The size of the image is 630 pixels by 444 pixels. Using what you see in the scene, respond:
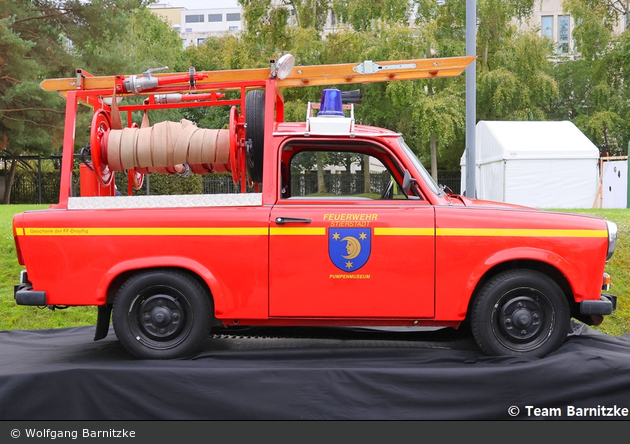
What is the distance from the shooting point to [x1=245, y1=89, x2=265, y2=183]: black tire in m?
5.22

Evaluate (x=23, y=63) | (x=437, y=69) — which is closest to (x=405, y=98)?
(x=23, y=63)

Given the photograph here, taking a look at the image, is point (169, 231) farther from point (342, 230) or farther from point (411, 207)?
point (411, 207)

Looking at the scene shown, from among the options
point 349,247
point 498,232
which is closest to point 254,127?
point 349,247

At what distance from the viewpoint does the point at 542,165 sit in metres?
20.0

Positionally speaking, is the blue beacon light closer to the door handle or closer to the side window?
the side window

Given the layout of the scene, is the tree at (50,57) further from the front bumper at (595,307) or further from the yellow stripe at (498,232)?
the front bumper at (595,307)

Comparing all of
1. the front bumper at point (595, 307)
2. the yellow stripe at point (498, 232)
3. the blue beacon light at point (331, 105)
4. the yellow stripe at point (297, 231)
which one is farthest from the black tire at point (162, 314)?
the front bumper at point (595, 307)

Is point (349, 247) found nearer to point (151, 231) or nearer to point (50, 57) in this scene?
point (151, 231)

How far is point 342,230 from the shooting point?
15.7 ft

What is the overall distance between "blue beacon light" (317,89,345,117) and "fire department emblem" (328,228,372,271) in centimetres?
103

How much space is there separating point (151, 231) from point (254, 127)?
115 cm

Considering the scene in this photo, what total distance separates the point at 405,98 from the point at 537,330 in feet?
51.4

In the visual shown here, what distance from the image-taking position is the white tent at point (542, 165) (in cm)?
1986

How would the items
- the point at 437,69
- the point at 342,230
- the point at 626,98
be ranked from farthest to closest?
the point at 626,98, the point at 437,69, the point at 342,230
